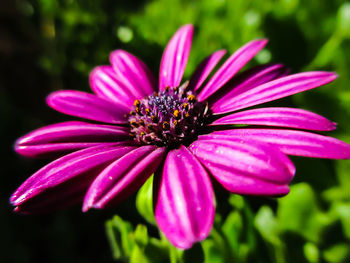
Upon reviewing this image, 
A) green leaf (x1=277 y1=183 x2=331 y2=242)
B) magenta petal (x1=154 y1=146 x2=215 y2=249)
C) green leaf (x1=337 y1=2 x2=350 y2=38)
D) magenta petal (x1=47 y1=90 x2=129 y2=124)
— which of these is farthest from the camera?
green leaf (x1=337 y1=2 x2=350 y2=38)

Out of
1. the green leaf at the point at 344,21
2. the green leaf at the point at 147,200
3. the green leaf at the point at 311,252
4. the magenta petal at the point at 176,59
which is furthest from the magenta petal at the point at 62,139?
the green leaf at the point at 344,21

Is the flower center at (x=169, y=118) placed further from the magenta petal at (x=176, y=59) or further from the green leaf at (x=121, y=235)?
the green leaf at (x=121, y=235)

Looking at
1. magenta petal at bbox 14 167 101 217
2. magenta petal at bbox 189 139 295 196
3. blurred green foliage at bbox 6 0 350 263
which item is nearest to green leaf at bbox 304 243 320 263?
blurred green foliage at bbox 6 0 350 263

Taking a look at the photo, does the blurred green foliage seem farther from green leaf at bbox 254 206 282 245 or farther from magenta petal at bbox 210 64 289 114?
magenta petal at bbox 210 64 289 114

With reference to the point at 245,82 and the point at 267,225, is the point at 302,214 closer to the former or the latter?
the point at 267,225

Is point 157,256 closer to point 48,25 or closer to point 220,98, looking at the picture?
point 220,98

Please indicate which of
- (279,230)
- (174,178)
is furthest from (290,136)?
(279,230)

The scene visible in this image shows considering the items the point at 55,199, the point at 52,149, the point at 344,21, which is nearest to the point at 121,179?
the point at 55,199
